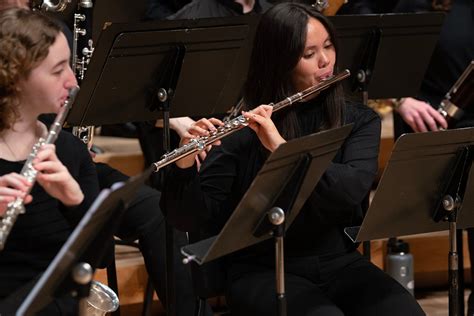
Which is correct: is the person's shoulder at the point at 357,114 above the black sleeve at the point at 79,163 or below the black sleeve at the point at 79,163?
above

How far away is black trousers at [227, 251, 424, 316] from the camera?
262 cm

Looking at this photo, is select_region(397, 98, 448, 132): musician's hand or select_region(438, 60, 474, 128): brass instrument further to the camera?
Answer: select_region(397, 98, 448, 132): musician's hand

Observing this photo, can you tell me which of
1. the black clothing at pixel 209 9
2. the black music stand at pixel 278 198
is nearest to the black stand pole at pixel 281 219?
the black music stand at pixel 278 198

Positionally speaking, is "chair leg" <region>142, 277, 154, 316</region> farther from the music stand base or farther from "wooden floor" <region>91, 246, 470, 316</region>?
the music stand base

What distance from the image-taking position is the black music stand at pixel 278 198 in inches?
89.7

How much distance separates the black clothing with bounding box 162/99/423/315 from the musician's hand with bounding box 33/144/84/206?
41 cm

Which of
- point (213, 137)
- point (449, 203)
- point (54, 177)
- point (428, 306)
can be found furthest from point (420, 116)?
point (54, 177)

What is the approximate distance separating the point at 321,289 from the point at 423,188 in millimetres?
394

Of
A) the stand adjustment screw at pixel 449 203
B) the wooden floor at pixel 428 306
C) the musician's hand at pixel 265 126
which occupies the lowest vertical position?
the wooden floor at pixel 428 306

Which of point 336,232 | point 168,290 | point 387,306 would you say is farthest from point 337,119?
point 168,290

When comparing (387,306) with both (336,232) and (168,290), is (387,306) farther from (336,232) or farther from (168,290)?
(168,290)

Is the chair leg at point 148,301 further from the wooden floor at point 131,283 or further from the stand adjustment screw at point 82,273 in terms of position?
the stand adjustment screw at point 82,273

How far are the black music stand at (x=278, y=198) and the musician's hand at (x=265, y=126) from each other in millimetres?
147

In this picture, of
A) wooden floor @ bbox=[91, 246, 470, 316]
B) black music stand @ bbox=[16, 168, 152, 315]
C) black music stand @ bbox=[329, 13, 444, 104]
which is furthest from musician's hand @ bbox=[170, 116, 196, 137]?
black music stand @ bbox=[16, 168, 152, 315]
